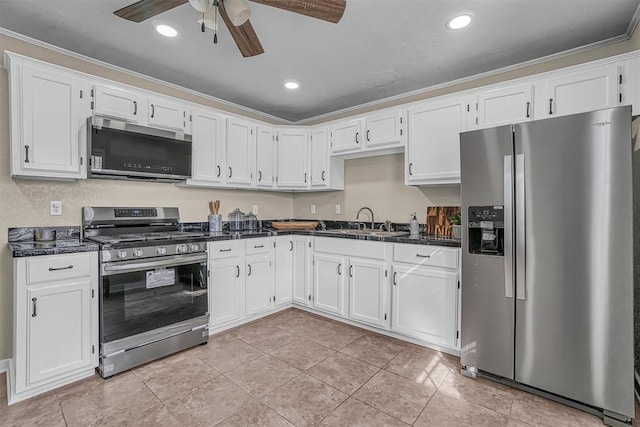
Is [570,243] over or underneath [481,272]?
over

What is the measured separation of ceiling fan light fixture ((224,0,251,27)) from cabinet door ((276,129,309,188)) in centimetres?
226

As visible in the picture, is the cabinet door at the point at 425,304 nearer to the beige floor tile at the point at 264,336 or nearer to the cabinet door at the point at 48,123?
the beige floor tile at the point at 264,336

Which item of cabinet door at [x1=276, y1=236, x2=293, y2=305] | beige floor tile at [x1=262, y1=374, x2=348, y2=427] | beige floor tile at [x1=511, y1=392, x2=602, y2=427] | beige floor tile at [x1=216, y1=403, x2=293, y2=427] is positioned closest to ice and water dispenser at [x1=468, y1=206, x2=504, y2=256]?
beige floor tile at [x1=511, y1=392, x2=602, y2=427]

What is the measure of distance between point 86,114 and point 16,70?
453mm

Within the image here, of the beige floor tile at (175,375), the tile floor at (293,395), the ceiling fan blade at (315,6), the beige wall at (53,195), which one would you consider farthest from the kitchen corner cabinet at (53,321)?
the ceiling fan blade at (315,6)

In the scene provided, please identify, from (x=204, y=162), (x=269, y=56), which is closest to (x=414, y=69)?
(x=269, y=56)

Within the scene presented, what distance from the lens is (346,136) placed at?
3.60 m

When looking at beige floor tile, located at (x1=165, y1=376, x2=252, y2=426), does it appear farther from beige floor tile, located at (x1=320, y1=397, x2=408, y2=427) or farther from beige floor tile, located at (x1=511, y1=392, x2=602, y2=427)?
beige floor tile, located at (x1=511, y1=392, x2=602, y2=427)

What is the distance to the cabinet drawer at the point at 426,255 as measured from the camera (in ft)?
8.38

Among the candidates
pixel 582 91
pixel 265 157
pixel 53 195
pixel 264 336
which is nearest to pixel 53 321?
pixel 53 195

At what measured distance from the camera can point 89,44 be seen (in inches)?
98.3

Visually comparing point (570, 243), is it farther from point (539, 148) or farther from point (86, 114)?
point (86, 114)

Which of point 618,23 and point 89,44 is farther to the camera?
point 89,44

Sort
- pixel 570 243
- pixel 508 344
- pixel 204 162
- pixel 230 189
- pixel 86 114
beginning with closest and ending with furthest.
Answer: pixel 570 243 → pixel 508 344 → pixel 86 114 → pixel 204 162 → pixel 230 189
